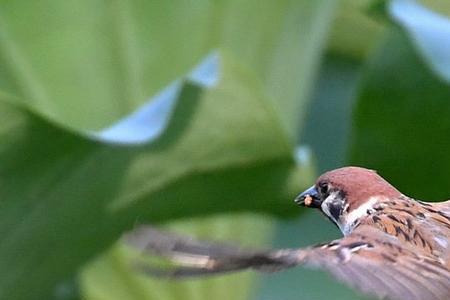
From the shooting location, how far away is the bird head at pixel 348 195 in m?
1.09

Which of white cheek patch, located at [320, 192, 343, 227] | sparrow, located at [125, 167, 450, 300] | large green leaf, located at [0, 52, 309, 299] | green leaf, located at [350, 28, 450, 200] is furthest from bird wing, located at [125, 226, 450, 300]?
green leaf, located at [350, 28, 450, 200]

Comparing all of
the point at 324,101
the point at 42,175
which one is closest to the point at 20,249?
the point at 42,175

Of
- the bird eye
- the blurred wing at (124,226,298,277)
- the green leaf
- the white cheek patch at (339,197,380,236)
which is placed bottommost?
the green leaf

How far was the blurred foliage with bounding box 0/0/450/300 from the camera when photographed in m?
1.36

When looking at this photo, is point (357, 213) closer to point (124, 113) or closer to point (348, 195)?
point (348, 195)

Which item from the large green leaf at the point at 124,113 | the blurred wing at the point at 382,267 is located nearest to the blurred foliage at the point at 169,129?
the large green leaf at the point at 124,113

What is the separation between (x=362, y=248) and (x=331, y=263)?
0.18 ft

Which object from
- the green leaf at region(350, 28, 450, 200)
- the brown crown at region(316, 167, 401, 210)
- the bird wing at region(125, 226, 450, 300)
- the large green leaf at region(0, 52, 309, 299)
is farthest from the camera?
the green leaf at region(350, 28, 450, 200)

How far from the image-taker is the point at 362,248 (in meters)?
1.00

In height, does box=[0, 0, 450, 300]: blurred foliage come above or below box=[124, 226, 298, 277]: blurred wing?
below

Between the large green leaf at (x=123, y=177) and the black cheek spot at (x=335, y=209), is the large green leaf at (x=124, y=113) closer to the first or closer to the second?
the large green leaf at (x=123, y=177)

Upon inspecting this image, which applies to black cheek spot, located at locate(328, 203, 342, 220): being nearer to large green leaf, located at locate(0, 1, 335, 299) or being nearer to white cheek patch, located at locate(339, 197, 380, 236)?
white cheek patch, located at locate(339, 197, 380, 236)

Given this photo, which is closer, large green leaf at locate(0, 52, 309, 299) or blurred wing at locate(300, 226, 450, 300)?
blurred wing at locate(300, 226, 450, 300)

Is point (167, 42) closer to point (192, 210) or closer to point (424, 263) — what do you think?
point (192, 210)
